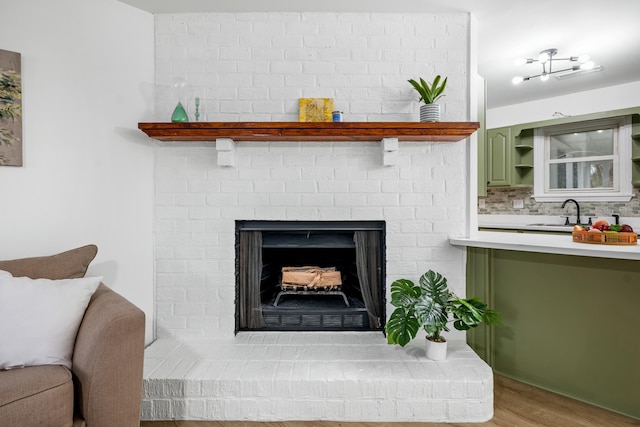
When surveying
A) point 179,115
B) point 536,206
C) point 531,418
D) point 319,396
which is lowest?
point 531,418

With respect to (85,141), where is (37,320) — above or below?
below

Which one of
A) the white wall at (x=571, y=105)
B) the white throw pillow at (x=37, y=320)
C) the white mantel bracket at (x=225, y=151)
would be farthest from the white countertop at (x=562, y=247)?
the white wall at (x=571, y=105)

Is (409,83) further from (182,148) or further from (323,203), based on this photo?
(182,148)

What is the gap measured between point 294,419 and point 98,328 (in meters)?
1.01

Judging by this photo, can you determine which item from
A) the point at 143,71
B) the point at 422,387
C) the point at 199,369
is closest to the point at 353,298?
the point at 422,387

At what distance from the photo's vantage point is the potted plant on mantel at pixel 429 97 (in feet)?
6.46

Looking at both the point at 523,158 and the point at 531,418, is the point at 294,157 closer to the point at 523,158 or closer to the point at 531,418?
the point at 531,418

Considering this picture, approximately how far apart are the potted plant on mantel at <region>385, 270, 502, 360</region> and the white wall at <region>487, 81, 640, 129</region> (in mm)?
3355

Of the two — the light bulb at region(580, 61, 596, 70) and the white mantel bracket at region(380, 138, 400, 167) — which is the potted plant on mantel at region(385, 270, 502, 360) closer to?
the white mantel bracket at region(380, 138, 400, 167)

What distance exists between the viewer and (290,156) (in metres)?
2.10

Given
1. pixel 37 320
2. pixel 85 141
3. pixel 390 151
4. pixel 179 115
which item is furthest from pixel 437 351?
pixel 85 141

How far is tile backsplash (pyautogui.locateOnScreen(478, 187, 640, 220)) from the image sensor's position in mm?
3571

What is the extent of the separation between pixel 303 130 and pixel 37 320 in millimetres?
1471

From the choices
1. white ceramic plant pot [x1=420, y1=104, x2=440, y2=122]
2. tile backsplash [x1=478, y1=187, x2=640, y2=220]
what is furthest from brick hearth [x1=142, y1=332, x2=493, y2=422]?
tile backsplash [x1=478, y1=187, x2=640, y2=220]
